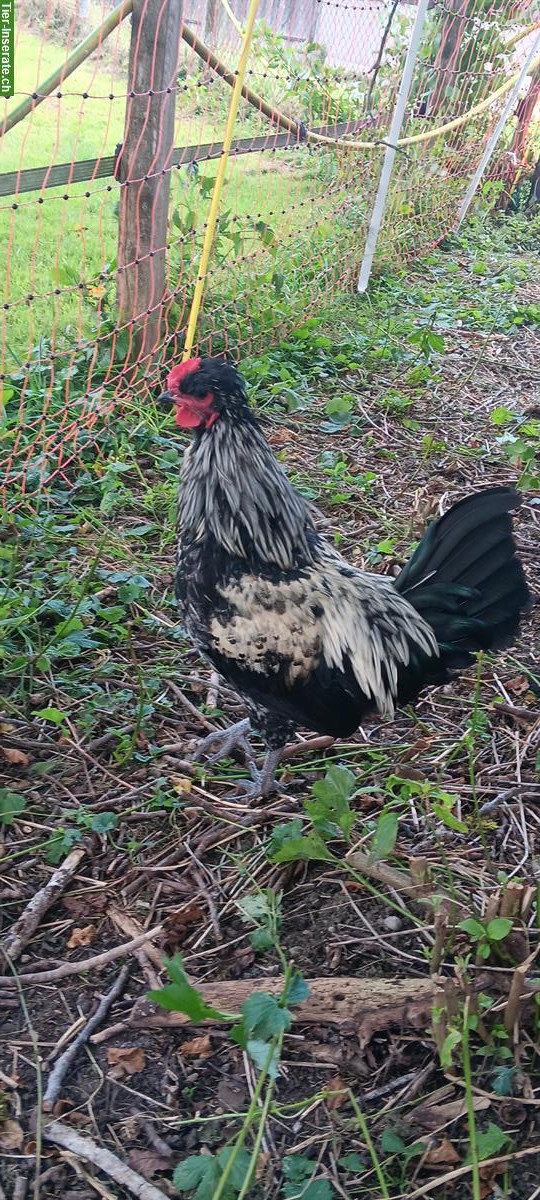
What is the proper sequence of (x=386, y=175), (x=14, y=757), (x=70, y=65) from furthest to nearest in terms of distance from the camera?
(x=386, y=175) → (x=70, y=65) → (x=14, y=757)

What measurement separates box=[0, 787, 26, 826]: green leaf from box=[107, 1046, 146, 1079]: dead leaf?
0.78m

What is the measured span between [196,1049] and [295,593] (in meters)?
1.26

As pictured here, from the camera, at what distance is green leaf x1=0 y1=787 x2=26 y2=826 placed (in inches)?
100

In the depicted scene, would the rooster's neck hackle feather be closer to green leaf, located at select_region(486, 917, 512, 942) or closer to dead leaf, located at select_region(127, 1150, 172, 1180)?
green leaf, located at select_region(486, 917, 512, 942)

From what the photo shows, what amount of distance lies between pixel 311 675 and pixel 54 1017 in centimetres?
116

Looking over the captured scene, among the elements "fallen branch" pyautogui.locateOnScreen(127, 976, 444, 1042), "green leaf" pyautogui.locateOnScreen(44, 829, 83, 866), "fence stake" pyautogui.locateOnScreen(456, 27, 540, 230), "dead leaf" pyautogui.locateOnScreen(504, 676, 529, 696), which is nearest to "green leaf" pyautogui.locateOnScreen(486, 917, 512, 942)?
"fallen branch" pyautogui.locateOnScreen(127, 976, 444, 1042)

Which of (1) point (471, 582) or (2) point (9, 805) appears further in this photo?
(1) point (471, 582)

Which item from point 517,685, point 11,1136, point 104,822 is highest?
point 517,685

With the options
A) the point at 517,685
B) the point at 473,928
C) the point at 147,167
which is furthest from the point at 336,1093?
the point at 147,167

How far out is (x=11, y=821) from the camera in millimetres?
2586

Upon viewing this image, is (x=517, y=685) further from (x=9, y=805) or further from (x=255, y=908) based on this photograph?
(x=9, y=805)

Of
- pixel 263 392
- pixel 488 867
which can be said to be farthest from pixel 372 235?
pixel 488 867

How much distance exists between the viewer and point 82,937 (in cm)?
232

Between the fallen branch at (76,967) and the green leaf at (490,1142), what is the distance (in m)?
0.95
